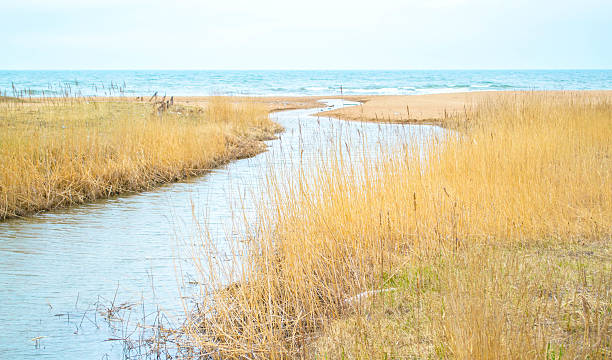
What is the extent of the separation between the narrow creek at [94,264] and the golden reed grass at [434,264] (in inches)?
17.4

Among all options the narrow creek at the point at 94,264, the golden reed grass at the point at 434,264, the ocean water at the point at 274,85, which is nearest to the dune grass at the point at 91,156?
the narrow creek at the point at 94,264

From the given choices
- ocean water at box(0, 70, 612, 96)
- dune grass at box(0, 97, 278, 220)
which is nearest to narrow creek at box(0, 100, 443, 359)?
dune grass at box(0, 97, 278, 220)

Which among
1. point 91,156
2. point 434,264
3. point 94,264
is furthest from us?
point 91,156


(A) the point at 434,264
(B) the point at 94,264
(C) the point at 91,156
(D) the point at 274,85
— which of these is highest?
(D) the point at 274,85

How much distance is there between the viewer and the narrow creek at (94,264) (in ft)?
11.8

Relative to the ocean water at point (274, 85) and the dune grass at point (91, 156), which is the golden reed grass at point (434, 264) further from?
the ocean water at point (274, 85)

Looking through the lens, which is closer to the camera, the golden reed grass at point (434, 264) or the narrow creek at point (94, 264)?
the golden reed grass at point (434, 264)

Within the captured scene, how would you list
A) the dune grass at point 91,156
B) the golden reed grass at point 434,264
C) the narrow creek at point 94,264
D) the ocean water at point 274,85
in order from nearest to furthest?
the golden reed grass at point 434,264, the narrow creek at point 94,264, the dune grass at point 91,156, the ocean water at point 274,85

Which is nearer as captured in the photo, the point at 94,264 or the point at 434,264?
the point at 434,264

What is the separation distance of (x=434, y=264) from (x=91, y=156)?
6112mm

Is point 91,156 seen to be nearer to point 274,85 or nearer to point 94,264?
point 94,264

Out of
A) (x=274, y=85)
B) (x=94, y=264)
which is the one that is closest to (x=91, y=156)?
(x=94, y=264)

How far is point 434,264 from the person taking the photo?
3.68 meters

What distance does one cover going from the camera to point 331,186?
4.39 metres
